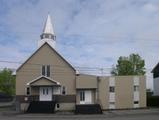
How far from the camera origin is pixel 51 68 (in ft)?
161

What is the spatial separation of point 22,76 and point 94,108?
1163 cm

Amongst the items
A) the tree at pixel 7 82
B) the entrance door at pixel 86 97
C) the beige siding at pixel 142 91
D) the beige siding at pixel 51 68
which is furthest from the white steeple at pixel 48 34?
the tree at pixel 7 82

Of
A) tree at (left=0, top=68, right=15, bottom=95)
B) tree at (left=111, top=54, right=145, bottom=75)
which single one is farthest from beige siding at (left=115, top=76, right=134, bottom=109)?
tree at (left=0, top=68, right=15, bottom=95)

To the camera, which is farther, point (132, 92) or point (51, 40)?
point (51, 40)

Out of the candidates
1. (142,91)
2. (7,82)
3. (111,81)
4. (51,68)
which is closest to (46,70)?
→ (51,68)

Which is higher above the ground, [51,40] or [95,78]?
[51,40]

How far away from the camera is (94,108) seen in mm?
44406

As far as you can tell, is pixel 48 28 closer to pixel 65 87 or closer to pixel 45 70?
pixel 45 70

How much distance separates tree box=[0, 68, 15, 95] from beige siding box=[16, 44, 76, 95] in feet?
151

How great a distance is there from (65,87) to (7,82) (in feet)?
160

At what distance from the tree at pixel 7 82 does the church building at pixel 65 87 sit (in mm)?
46280

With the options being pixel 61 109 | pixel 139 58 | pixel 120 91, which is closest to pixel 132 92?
pixel 120 91

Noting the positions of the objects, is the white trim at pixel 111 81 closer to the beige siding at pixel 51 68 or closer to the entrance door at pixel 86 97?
the entrance door at pixel 86 97

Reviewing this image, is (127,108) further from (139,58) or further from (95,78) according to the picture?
(139,58)
